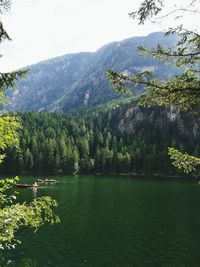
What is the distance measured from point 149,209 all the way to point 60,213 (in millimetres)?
17738

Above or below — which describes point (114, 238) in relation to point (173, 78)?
below

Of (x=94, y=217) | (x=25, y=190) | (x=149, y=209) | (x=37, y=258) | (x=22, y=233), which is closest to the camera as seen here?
(x=37, y=258)

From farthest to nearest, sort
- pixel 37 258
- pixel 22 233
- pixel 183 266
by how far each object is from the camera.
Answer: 1. pixel 22 233
2. pixel 37 258
3. pixel 183 266

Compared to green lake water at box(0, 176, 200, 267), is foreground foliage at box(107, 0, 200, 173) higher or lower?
higher

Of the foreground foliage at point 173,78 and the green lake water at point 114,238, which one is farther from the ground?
the foreground foliage at point 173,78

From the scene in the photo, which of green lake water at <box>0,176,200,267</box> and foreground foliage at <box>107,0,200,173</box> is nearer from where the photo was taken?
foreground foliage at <box>107,0,200,173</box>

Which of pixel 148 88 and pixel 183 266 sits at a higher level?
pixel 148 88

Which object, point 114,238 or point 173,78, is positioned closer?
point 173,78

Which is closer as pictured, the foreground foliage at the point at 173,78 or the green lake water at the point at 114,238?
the foreground foliage at the point at 173,78

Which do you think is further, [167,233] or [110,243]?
[167,233]

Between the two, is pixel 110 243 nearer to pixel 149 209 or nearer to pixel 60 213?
pixel 60 213

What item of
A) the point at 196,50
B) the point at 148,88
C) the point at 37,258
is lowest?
the point at 37,258

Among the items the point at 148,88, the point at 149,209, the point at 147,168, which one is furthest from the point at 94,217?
the point at 147,168

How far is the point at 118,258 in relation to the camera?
1467 inches
